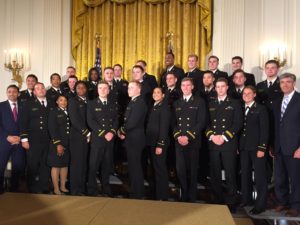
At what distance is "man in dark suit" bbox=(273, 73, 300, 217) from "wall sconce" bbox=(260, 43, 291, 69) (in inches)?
81.5

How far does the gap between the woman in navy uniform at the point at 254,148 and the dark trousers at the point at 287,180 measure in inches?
9.1

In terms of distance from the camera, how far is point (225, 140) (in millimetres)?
3869

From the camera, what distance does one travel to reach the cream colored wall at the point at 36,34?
677cm

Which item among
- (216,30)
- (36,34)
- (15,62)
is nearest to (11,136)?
(15,62)

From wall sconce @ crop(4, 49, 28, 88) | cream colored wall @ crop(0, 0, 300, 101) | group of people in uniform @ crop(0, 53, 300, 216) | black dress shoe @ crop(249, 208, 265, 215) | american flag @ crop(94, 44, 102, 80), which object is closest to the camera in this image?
black dress shoe @ crop(249, 208, 265, 215)

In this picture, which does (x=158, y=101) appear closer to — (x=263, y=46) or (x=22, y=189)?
(x=22, y=189)

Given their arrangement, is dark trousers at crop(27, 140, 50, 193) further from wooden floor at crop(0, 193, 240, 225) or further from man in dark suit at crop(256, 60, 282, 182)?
man in dark suit at crop(256, 60, 282, 182)

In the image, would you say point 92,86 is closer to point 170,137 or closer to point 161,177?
point 170,137

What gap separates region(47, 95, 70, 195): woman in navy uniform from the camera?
4344 mm

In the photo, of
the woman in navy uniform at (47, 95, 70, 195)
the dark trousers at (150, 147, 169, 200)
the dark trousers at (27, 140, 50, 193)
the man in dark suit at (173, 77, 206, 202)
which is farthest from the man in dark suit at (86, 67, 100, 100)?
the man in dark suit at (173, 77, 206, 202)

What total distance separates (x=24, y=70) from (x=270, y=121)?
15.8 feet

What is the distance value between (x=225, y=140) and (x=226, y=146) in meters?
0.07

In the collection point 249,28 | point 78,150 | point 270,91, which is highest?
point 249,28

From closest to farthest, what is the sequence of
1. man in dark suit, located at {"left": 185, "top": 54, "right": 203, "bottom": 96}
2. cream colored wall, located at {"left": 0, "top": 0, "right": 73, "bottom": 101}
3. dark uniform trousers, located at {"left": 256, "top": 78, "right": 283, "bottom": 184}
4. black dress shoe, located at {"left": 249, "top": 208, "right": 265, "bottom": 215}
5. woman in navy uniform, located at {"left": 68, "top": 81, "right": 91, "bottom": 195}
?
black dress shoe, located at {"left": 249, "top": 208, "right": 265, "bottom": 215} < dark uniform trousers, located at {"left": 256, "top": 78, "right": 283, "bottom": 184} < woman in navy uniform, located at {"left": 68, "top": 81, "right": 91, "bottom": 195} < man in dark suit, located at {"left": 185, "top": 54, "right": 203, "bottom": 96} < cream colored wall, located at {"left": 0, "top": 0, "right": 73, "bottom": 101}
